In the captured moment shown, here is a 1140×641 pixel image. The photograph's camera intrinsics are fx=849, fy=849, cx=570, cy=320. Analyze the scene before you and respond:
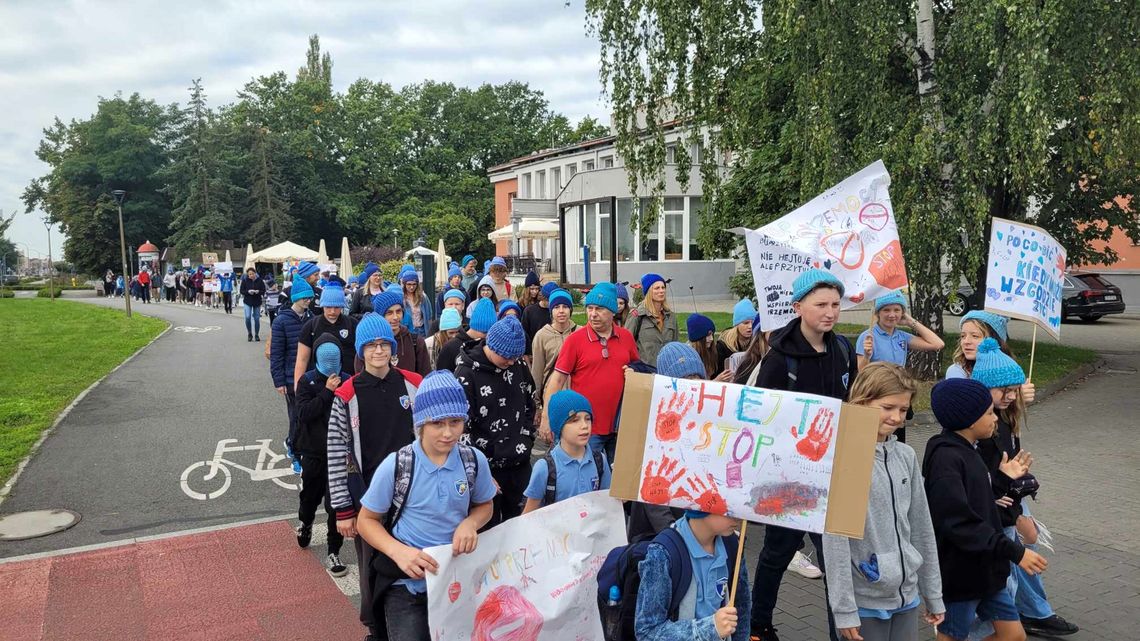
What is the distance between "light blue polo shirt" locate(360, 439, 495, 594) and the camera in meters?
3.79

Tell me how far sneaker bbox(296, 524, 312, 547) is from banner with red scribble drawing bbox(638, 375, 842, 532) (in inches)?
167

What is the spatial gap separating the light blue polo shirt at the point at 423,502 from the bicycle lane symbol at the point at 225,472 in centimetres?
543

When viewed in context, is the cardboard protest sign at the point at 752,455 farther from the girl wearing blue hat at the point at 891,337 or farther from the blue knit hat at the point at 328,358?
the girl wearing blue hat at the point at 891,337

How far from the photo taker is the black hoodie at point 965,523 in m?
3.86

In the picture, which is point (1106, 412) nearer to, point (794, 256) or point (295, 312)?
point (794, 256)

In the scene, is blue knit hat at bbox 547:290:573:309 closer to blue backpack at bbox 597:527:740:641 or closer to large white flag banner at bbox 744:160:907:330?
large white flag banner at bbox 744:160:907:330

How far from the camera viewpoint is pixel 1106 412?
476 inches

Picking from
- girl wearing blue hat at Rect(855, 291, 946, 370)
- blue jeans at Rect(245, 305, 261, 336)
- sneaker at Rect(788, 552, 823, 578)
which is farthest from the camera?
blue jeans at Rect(245, 305, 261, 336)

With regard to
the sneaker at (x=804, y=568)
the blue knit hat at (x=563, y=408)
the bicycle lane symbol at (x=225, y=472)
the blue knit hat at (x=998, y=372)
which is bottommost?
the bicycle lane symbol at (x=225, y=472)

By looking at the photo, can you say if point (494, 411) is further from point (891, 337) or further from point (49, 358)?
point (49, 358)

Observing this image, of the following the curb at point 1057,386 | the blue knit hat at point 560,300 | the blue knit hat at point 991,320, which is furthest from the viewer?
the curb at point 1057,386

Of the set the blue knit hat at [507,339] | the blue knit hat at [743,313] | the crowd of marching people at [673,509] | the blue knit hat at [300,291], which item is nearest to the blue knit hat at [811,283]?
the crowd of marching people at [673,509]

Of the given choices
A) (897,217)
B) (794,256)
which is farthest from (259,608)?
(897,217)

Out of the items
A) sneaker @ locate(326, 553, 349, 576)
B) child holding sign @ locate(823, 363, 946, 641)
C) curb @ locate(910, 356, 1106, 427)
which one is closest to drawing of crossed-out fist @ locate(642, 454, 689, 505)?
child holding sign @ locate(823, 363, 946, 641)
